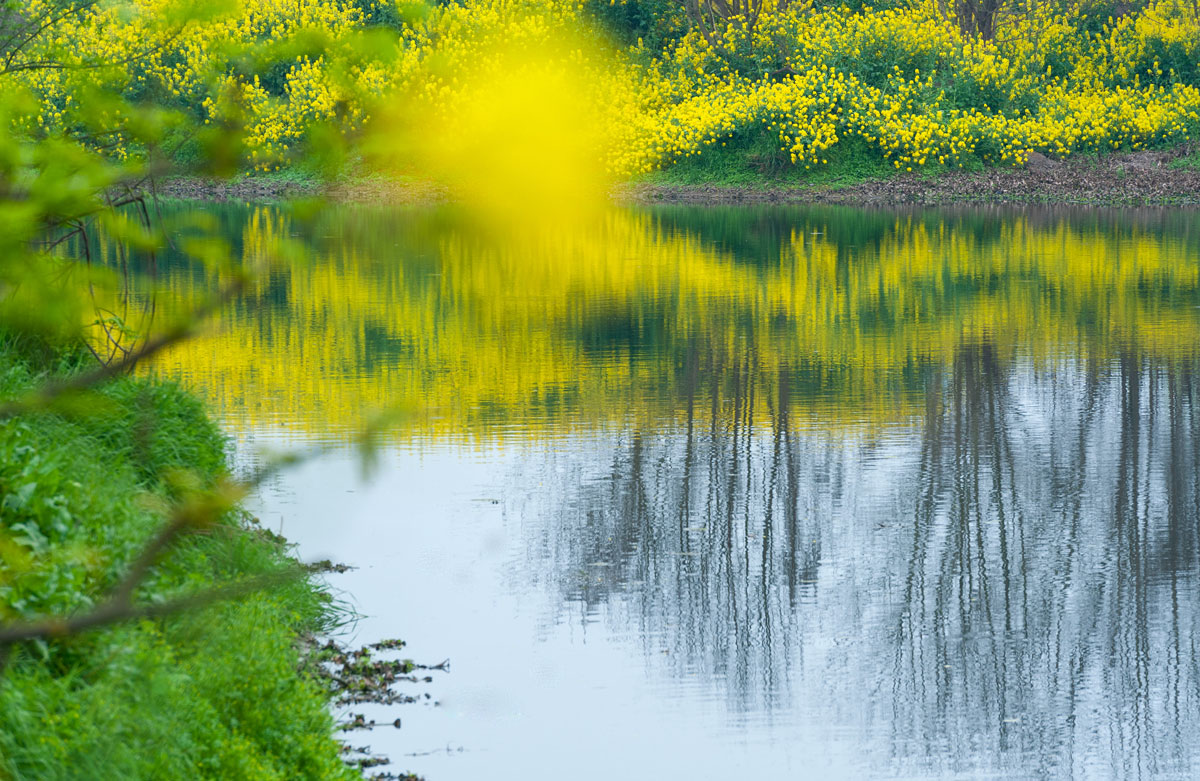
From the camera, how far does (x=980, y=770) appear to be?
6.33 metres

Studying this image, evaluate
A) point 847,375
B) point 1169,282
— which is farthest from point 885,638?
point 1169,282

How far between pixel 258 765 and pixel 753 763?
2030 millimetres

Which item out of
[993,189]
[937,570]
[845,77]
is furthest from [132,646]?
[845,77]

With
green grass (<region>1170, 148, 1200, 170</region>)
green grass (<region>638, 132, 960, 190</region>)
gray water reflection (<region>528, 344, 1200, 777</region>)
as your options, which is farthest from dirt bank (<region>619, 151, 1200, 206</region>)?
gray water reflection (<region>528, 344, 1200, 777</region>)

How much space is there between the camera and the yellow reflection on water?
1387 cm

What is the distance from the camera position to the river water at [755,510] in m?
6.75

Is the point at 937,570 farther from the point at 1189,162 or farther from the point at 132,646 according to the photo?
the point at 1189,162

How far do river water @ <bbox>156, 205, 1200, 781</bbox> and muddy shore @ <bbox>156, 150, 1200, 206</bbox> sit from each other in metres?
13.1

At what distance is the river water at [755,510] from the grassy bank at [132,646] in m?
0.62

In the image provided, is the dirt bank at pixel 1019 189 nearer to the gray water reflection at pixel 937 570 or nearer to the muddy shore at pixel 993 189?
the muddy shore at pixel 993 189

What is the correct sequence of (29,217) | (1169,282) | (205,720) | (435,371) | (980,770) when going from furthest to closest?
(1169,282)
(435,371)
(980,770)
(205,720)
(29,217)

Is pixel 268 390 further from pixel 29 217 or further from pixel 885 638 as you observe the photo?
pixel 29 217

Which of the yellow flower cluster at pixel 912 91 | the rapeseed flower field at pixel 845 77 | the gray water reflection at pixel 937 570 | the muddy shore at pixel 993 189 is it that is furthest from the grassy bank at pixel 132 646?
the yellow flower cluster at pixel 912 91

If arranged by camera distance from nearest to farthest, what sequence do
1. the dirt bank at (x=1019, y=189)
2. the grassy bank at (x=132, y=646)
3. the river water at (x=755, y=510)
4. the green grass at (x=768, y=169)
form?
the grassy bank at (x=132, y=646), the river water at (x=755, y=510), the dirt bank at (x=1019, y=189), the green grass at (x=768, y=169)
